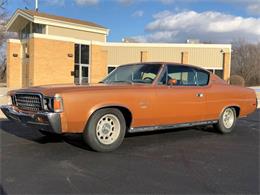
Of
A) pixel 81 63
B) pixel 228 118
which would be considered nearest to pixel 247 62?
pixel 81 63

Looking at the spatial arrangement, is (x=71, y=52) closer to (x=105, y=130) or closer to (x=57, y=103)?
(x=105, y=130)

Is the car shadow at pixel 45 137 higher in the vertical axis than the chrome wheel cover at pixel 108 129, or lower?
lower

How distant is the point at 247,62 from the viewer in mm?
68375

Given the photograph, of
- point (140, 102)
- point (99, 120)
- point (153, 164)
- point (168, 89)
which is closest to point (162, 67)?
point (168, 89)

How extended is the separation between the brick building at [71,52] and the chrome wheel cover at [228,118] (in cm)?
2540

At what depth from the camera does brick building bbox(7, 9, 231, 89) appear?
1335 inches

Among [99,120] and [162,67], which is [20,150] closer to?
[99,120]

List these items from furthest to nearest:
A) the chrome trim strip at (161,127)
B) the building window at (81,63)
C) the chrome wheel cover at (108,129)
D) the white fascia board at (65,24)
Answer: the building window at (81,63), the white fascia board at (65,24), the chrome trim strip at (161,127), the chrome wheel cover at (108,129)

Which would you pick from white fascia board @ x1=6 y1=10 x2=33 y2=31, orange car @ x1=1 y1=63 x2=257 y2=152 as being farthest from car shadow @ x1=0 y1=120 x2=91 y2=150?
white fascia board @ x1=6 y1=10 x2=33 y2=31

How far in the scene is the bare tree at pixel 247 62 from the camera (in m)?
63.5

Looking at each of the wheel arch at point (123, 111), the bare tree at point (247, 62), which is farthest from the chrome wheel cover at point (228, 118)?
the bare tree at point (247, 62)

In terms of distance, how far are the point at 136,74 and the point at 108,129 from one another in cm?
161

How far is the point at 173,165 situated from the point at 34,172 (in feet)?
6.57

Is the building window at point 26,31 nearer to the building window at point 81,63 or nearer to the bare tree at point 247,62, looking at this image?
the building window at point 81,63
